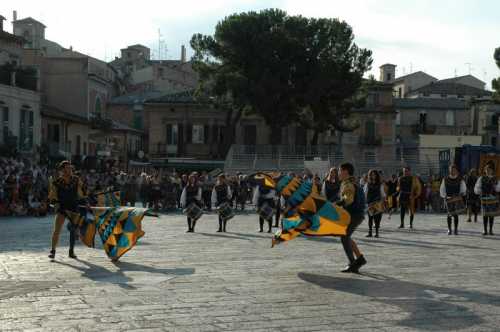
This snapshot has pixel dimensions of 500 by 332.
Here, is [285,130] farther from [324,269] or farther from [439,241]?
[324,269]

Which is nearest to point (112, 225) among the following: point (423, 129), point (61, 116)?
point (61, 116)

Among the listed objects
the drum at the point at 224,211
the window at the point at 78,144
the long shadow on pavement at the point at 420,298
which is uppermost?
the window at the point at 78,144

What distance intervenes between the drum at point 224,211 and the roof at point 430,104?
65723mm

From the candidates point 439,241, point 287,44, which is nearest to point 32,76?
point 287,44

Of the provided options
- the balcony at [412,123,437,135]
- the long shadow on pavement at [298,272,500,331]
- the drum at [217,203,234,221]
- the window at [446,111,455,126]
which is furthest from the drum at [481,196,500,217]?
the window at [446,111,455,126]

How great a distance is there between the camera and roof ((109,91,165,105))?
237 ft

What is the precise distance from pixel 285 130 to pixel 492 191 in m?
49.3

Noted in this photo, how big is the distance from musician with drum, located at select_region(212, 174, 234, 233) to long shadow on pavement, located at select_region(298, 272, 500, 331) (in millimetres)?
9636

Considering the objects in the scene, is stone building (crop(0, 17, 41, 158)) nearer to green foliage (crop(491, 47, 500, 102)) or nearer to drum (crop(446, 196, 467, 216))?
drum (crop(446, 196, 467, 216))

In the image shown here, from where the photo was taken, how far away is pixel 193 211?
20.6 m

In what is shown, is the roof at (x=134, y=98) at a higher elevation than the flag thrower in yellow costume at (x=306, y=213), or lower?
higher

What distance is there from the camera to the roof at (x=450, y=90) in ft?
297

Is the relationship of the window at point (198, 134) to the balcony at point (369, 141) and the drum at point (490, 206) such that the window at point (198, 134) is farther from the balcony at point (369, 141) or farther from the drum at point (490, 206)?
the drum at point (490, 206)

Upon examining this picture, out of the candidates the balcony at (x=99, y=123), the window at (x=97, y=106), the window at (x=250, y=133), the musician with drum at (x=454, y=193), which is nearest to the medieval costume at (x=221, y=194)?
the musician with drum at (x=454, y=193)
